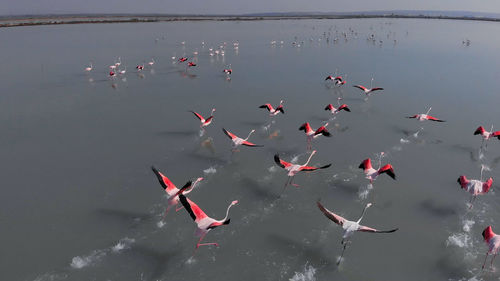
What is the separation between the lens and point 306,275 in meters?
6.85

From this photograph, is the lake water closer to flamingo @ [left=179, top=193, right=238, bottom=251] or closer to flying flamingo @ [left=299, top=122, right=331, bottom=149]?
flying flamingo @ [left=299, top=122, right=331, bottom=149]

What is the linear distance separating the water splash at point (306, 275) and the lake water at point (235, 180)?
2 cm

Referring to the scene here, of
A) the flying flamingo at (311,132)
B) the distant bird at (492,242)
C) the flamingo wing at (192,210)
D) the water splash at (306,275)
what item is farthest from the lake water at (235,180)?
the flamingo wing at (192,210)

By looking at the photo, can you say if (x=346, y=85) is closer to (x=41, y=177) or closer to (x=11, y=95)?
(x=41, y=177)

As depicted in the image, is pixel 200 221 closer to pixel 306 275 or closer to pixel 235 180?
pixel 306 275

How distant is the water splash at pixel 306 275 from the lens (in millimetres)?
6762

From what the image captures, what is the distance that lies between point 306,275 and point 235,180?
4.35 m

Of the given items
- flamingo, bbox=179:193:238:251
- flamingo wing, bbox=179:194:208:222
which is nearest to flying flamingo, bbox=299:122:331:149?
flamingo, bbox=179:193:238:251

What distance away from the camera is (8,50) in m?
33.1

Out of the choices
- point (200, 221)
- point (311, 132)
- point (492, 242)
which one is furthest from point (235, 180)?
point (492, 242)

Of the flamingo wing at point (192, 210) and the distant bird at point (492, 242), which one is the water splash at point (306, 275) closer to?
the flamingo wing at point (192, 210)

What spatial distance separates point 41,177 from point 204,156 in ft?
18.2

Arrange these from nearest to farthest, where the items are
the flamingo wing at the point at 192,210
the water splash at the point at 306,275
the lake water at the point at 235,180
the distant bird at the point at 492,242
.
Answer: the distant bird at the point at 492,242
the water splash at the point at 306,275
the flamingo wing at the point at 192,210
the lake water at the point at 235,180

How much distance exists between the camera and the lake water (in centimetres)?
716
